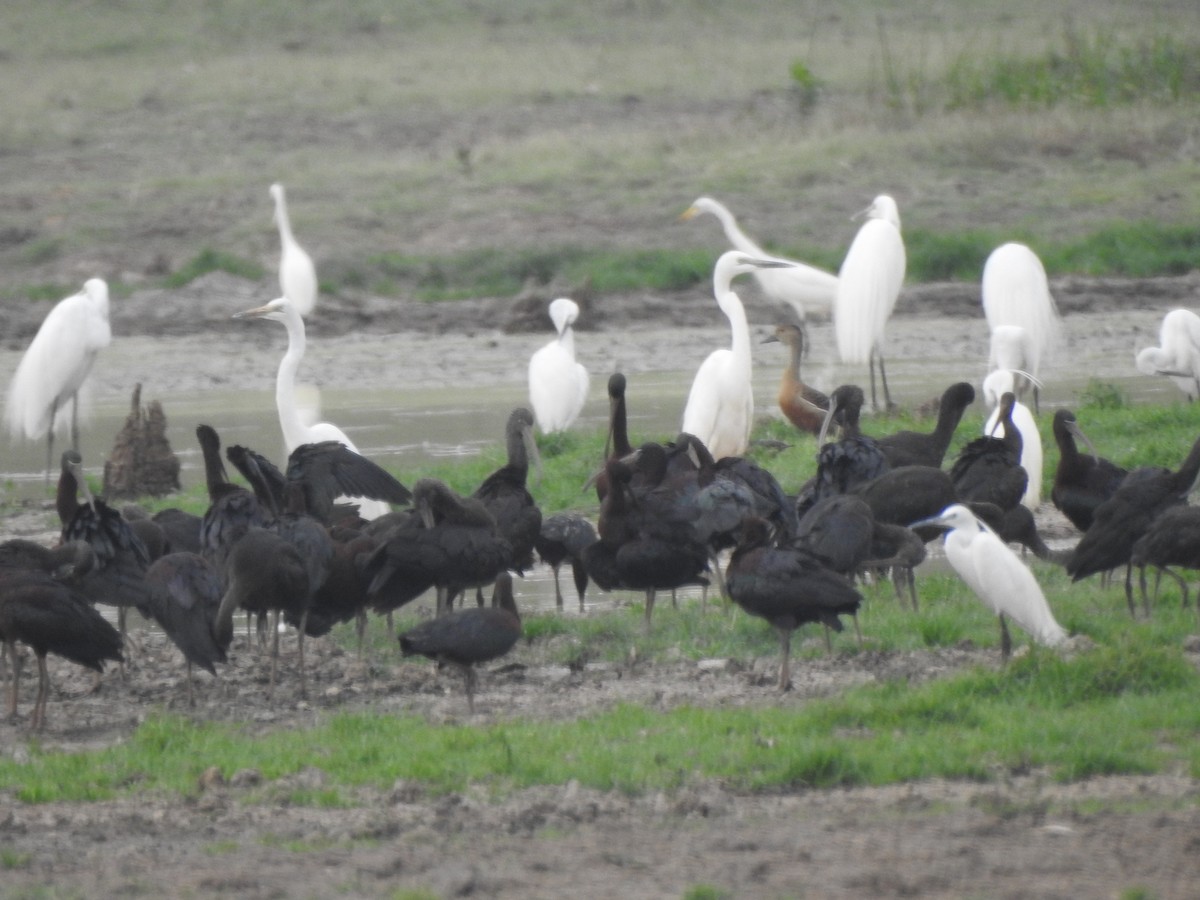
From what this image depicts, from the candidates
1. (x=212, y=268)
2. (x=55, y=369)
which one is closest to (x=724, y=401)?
(x=55, y=369)

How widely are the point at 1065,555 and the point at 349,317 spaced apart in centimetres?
1378

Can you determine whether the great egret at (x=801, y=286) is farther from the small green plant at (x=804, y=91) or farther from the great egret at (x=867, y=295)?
the small green plant at (x=804, y=91)

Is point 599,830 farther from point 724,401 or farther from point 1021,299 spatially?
point 1021,299

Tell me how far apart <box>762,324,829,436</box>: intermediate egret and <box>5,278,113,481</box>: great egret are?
18.0 ft

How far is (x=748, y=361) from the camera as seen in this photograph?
41.6 ft

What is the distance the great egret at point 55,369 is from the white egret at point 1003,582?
9.22 meters

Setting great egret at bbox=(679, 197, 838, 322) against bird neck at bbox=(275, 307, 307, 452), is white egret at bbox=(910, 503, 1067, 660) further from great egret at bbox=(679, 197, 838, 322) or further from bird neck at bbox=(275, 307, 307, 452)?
great egret at bbox=(679, 197, 838, 322)

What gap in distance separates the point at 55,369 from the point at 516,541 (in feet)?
22.9

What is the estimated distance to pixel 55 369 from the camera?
48.8 ft

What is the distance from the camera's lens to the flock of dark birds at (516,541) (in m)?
7.40

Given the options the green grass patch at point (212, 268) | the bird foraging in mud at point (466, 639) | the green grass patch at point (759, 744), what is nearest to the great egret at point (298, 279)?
the green grass patch at point (212, 268)

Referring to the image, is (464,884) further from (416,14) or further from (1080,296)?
(416,14)

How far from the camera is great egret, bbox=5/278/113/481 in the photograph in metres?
14.9

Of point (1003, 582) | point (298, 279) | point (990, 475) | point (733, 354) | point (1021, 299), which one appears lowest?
point (1003, 582)
